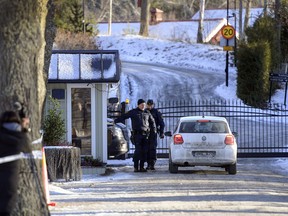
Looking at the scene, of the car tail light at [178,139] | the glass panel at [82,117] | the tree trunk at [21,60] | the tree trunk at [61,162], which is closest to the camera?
the tree trunk at [21,60]

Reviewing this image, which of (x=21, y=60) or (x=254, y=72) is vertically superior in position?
(x=21, y=60)

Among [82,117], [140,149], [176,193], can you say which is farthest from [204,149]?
[176,193]

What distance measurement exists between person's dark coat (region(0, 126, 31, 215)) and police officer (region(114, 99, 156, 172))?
35.5 feet

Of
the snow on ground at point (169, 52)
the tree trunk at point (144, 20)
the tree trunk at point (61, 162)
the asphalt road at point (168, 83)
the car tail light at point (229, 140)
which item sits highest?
the tree trunk at point (144, 20)

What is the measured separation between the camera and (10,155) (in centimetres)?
958

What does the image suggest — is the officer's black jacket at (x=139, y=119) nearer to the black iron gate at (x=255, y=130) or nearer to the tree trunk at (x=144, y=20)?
the black iron gate at (x=255, y=130)

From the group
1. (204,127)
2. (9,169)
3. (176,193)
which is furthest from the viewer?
(204,127)

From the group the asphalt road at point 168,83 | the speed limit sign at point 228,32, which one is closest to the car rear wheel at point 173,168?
the asphalt road at point 168,83

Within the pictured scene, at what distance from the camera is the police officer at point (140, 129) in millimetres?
20500

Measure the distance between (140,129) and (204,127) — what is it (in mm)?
1590

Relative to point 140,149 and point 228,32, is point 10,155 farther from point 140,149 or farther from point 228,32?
point 228,32

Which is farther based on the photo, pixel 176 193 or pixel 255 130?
pixel 255 130

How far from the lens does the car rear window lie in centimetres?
2008

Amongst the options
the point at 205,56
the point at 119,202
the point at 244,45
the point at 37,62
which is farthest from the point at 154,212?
the point at 205,56
